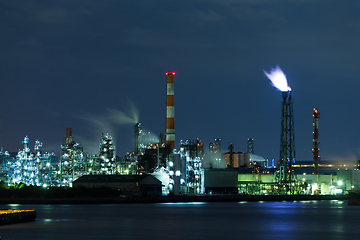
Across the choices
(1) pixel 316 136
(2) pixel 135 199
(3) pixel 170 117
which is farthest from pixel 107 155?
(1) pixel 316 136

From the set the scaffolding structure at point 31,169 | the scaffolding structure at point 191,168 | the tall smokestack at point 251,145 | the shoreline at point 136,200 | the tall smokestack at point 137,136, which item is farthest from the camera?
the tall smokestack at point 251,145

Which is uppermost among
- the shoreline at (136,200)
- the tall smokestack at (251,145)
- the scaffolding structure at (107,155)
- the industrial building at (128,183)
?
the tall smokestack at (251,145)

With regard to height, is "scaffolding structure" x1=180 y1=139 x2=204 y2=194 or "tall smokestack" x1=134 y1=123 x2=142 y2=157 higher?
"tall smokestack" x1=134 y1=123 x2=142 y2=157

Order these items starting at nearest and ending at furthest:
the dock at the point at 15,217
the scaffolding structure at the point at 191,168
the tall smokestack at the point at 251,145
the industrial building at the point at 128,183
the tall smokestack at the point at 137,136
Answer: the dock at the point at 15,217
the industrial building at the point at 128,183
the scaffolding structure at the point at 191,168
the tall smokestack at the point at 137,136
the tall smokestack at the point at 251,145

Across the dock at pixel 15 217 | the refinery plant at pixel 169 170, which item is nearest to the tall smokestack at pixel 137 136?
the refinery plant at pixel 169 170

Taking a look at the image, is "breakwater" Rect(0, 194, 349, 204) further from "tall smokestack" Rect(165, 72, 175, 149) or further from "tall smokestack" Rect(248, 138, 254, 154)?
"tall smokestack" Rect(248, 138, 254, 154)

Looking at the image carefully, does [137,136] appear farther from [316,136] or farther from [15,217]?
[15,217]

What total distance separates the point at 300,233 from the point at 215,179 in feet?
194

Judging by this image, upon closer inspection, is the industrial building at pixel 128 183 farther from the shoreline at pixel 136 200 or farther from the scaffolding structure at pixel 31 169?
the scaffolding structure at pixel 31 169

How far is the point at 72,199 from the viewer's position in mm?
81750

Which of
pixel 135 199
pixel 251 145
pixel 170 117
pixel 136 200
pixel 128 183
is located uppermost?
pixel 170 117

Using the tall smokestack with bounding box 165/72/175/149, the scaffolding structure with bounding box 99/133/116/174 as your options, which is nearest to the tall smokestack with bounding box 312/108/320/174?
the tall smokestack with bounding box 165/72/175/149

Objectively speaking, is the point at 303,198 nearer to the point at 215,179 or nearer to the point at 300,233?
the point at 215,179

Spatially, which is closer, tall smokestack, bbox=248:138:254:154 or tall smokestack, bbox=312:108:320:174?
tall smokestack, bbox=312:108:320:174
